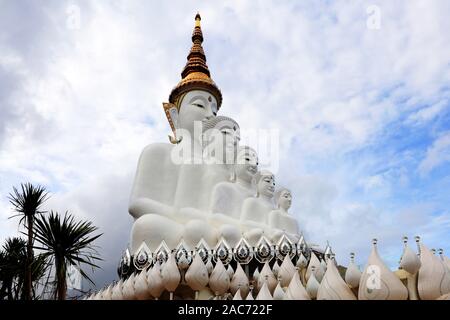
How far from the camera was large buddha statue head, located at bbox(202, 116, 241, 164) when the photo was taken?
568 inches

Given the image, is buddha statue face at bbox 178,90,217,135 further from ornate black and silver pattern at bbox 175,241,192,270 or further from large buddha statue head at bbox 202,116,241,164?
ornate black and silver pattern at bbox 175,241,192,270

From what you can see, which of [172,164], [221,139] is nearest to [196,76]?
[221,139]

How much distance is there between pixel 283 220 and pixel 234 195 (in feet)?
5.67

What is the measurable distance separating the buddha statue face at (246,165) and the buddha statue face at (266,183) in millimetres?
309

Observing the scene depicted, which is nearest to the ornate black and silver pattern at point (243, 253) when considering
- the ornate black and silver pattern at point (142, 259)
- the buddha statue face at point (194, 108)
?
the ornate black and silver pattern at point (142, 259)

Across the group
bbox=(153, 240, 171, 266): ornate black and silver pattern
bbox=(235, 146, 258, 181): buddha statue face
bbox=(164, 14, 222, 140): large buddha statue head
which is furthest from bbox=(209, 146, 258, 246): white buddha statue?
bbox=(164, 14, 222, 140): large buddha statue head

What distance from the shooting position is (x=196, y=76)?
16.7 m

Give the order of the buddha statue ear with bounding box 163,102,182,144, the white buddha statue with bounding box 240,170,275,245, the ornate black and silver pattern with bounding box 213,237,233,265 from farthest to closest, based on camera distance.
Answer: the buddha statue ear with bounding box 163,102,182,144, the white buddha statue with bounding box 240,170,275,245, the ornate black and silver pattern with bounding box 213,237,233,265

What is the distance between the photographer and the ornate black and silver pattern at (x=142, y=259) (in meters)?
10.7

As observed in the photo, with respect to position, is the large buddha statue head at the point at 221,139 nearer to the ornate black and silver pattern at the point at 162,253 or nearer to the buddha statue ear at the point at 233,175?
the buddha statue ear at the point at 233,175

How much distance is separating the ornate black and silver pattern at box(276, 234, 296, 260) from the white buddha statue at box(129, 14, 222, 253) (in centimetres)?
278
